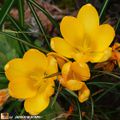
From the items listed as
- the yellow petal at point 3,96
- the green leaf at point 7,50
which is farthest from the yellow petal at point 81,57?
the green leaf at point 7,50

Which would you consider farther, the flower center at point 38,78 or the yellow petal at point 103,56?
the flower center at point 38,78

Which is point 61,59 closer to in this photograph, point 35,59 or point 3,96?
point 35,59

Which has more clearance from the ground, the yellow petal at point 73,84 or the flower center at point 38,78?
the yellow petal at point 73,84

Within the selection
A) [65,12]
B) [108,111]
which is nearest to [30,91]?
[108,111]

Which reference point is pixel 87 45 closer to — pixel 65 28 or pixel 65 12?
pixel 65 28

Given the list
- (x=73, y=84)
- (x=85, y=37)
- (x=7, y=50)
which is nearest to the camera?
(x=73, y=84)

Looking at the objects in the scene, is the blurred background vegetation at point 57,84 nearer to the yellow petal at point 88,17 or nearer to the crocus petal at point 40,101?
the crocus petal at point 40,101

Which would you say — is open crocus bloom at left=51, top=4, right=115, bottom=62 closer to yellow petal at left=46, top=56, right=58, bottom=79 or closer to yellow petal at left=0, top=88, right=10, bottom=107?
yellow petal at left=46, top=56, right=58, bottom=79

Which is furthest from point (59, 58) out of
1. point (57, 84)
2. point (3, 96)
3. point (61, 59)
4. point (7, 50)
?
point (7, 50)

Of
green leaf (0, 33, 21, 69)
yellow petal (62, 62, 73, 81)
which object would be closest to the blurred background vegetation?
green leaf (0, 33, 21, 69)
